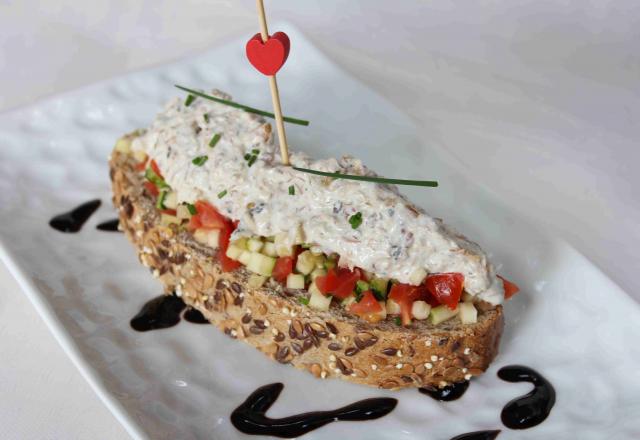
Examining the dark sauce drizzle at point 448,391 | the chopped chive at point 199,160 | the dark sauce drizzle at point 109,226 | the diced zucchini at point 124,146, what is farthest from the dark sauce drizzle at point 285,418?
the diced zucchini at point 124,146

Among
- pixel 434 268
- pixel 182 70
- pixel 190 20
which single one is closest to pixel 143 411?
pixel 434 268

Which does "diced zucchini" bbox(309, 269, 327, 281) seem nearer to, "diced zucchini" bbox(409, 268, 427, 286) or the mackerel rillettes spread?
the mackerel rillettes spread

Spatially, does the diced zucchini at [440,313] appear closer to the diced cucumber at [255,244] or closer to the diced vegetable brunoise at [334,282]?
the diced vegetable brunoise at [334,282]

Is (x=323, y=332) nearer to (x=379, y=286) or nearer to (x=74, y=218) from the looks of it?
(x=379, y=286)

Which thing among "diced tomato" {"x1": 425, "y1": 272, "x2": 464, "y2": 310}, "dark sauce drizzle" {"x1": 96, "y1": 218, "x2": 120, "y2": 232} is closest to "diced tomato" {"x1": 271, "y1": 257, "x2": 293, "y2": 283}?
"diced tomato" {"x1": 425, "y1": 272, "x2": 464, "y2": 310}

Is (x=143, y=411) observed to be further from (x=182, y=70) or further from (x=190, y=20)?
(x=190, y=20)
